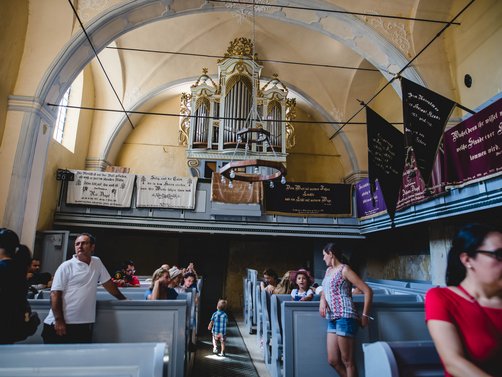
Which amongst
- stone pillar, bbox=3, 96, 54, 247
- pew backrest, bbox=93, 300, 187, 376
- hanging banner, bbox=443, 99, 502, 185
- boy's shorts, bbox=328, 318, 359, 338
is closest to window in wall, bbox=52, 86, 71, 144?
stone pillar, bbox=3, 96, 54, 247

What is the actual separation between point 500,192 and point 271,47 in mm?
10030

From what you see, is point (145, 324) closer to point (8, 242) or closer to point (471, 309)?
point (8, 242)

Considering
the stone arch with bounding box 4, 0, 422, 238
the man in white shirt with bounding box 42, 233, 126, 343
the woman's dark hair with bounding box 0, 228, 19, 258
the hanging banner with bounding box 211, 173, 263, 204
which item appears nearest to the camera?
the woman's dark hair with bounding box 0, 228, 19, 258

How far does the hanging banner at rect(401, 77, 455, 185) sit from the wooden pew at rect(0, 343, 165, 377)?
432cm

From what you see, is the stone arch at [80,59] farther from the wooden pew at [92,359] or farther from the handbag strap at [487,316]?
the handbag strap at [487,316]

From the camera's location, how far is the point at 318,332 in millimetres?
3539

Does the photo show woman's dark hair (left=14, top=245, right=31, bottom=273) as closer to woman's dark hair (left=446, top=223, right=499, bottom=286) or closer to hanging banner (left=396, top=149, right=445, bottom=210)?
woman's dark hair (left=446, top=223, right=499, bottom=286)

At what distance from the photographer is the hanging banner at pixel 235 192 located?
9.62m

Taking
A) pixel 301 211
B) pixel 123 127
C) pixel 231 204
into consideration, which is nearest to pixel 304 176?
pixel 301 211

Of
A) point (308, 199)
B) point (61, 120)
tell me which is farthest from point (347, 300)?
point (61, 120)

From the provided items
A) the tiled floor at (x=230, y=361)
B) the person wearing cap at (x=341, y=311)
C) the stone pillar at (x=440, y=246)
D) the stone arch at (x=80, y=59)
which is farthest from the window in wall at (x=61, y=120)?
the stone pillar at (x=440, y=246)

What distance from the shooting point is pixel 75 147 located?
435 inches

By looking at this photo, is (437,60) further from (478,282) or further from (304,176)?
(478,282)

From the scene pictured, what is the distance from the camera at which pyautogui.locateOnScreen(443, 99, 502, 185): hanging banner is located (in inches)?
190
